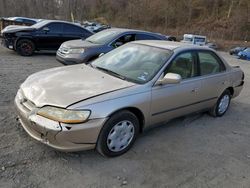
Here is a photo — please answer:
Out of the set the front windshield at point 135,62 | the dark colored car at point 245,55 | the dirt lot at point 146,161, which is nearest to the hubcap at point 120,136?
the dirt lot at point 146,161

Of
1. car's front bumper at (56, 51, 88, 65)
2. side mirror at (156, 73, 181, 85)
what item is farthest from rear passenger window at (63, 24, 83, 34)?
side mirror at (156, 73, 181, 85)

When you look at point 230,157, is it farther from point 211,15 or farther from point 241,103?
point 211,15

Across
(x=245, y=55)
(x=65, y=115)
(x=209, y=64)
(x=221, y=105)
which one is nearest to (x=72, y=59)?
(x=209, y=64)

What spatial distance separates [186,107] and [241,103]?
8.87ft

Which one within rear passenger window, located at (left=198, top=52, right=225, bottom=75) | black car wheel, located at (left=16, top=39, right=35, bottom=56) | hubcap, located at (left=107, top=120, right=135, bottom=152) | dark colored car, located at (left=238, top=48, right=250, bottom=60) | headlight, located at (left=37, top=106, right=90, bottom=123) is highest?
rear passenger window, located at (left=198, top=52, right=225, bottom=75)

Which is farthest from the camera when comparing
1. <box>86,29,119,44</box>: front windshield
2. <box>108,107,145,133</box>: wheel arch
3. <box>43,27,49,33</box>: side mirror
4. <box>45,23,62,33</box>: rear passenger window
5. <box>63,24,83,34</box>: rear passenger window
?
<box>63,24,83,34</box>: rear passenger window

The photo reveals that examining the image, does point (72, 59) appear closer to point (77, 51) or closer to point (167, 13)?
point (77, 51)

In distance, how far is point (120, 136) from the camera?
3.47m

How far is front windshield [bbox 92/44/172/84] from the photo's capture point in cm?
383

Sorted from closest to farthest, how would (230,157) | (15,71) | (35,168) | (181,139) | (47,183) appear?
(47,183) → (35,168) → (230,157) → (181,139) → (15,71)

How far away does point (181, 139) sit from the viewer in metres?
4.18

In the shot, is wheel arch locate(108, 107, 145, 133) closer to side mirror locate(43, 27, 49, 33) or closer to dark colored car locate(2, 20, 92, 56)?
dark colored car locate(2, 20, 92, 56)

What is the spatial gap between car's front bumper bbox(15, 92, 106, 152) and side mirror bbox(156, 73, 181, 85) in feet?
3.52

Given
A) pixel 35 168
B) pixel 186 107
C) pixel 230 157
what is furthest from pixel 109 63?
pixel 230 157
